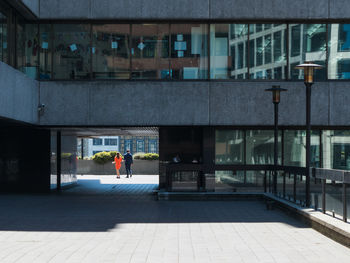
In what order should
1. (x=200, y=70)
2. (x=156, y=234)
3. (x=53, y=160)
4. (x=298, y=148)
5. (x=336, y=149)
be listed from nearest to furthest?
(x=156, y=234) < (x=200, y=70) < (x=336, y=149) < (x=298, y=148) < (x=53, y=160)

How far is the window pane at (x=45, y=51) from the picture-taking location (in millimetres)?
19031

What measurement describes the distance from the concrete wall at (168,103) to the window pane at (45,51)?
428 mm

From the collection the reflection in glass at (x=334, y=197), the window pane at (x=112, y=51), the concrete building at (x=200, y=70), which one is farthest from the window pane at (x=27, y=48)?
the reflection in glass at (x=334, y=197)

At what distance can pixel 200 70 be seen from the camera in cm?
1903

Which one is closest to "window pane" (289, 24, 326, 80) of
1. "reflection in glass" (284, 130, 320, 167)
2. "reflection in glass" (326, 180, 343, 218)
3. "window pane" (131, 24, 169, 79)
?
"reflection in glass" (284, 130, 320, 167)

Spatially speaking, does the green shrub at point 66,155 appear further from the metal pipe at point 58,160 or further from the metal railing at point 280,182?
the metal railing at point 280,182

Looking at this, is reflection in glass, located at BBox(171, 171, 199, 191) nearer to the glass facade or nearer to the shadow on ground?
the shadow on ground

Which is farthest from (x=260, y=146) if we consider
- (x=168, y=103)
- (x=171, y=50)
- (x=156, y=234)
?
(x=156, y=234)

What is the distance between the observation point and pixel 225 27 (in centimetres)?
1908

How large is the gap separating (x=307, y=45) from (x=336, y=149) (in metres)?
3.83

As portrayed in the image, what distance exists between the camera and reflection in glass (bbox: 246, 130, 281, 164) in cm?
1923

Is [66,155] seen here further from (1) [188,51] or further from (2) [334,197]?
(2) [334,197]

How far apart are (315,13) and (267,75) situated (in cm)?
268

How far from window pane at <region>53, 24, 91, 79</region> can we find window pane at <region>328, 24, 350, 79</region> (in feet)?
28.0
